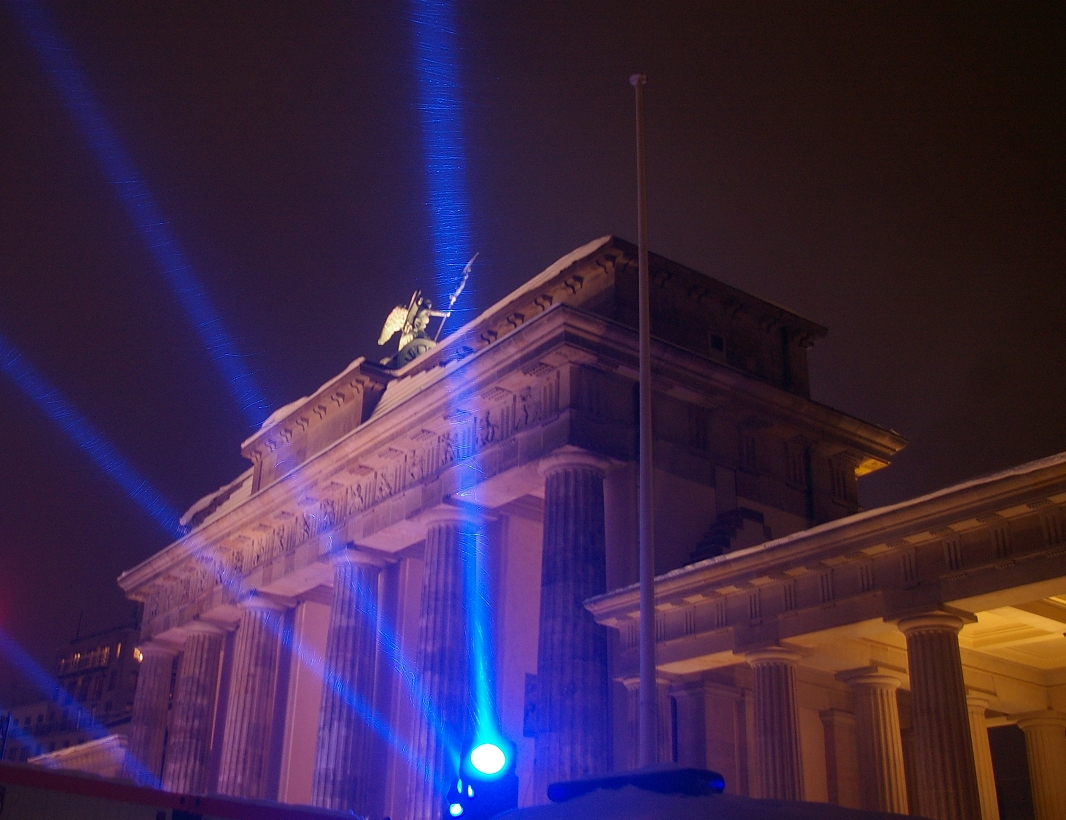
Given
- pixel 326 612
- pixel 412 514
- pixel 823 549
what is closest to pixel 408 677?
pixel 412 514

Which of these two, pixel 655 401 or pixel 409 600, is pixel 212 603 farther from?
pixel 655 401

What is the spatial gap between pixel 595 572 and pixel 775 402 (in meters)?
8.23

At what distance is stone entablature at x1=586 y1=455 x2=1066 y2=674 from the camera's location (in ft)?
64.8

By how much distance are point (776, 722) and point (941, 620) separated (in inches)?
184

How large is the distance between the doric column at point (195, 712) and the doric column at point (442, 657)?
16.6 meters

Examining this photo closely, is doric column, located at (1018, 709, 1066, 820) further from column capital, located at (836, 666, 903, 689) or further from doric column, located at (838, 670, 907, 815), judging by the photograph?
column capital, located at (836, 666, 903, 689)

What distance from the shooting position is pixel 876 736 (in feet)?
83.6

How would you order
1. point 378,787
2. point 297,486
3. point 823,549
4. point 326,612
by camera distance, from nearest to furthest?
1. point 823,549
2. point 378,787
3. point 297,486
4. point 326,612

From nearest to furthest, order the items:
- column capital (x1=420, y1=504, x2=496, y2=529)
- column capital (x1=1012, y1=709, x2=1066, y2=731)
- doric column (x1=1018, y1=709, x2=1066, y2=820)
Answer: doric column (x1=1018, y1=709, x2=1066, y2=820)
column capital (x1=1012, y1=709, x2=1066, y2=731)
column capital (x1=420, y1=504, x2=496, y2=529)

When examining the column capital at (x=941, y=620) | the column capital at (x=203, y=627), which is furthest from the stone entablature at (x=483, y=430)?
the column capital at (x=941, y=620)

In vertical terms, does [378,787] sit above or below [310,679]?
below

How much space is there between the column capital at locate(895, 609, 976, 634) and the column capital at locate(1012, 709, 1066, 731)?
7.09 m

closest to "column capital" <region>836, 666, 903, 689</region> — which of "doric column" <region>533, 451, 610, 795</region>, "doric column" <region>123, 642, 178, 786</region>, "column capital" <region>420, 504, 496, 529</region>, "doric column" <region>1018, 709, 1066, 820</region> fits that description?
"doric column" <region>1018, 709, 1066, 820</region>

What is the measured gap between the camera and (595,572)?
28.1 metres
